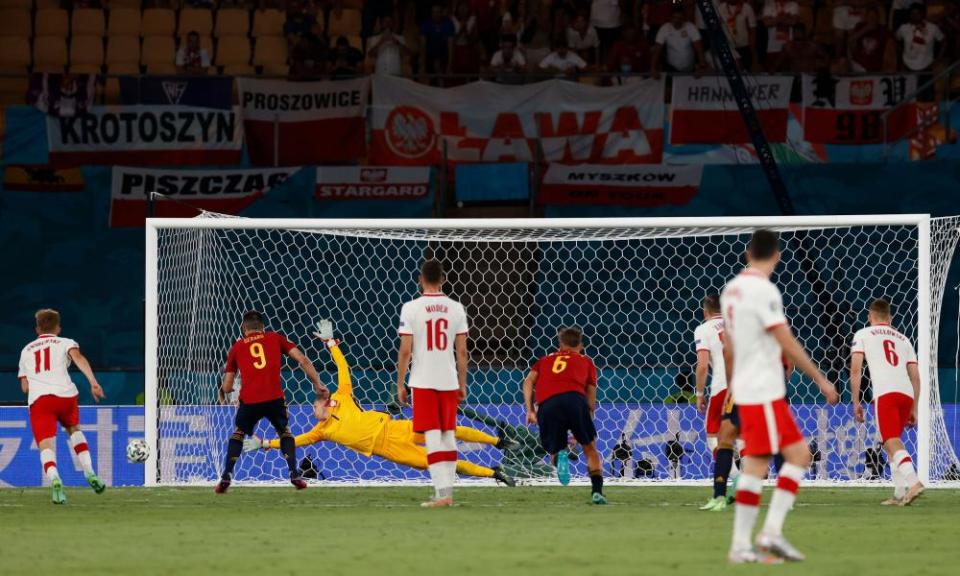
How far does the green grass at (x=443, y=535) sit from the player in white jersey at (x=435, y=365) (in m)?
0.53

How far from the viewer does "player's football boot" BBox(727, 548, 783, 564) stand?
7.90 metres

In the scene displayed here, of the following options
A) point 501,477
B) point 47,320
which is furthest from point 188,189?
point 501,477

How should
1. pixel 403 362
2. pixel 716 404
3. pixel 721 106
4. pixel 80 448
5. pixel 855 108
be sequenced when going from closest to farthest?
pixel 403 362 < pixel 716 404 < pixel 80 448 < pixel 855 108 < pixel 721 106

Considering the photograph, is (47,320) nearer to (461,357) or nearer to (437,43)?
→ (461,357)

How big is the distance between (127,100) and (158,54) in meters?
2.16

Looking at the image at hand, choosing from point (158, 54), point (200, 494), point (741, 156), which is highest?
point (158, 54)

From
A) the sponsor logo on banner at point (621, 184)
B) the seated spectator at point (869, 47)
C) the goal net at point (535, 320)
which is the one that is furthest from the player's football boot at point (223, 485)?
the seated spectator at point (869, 47)

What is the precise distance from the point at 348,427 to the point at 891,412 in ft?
17.7

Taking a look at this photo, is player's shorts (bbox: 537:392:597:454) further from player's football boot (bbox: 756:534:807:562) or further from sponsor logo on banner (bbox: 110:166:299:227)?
sponsor logo on banner (bbox: 110:166:299:227)

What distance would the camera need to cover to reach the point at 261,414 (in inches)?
558

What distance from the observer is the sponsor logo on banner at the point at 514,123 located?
71.3ft

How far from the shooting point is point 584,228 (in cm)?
1591

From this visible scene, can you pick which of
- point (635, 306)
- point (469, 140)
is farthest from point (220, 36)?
point (635, 306)

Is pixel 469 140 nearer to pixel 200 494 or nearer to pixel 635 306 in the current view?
pixel 635 306
